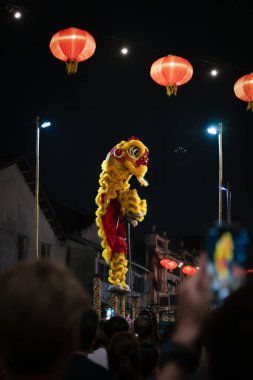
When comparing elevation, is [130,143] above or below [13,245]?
above

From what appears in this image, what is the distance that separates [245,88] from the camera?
54.1 feet

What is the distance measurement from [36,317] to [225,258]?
61 centimetres

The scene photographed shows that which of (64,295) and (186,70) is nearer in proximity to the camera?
(64,295)

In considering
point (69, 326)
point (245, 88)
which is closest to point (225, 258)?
point (69, 326)

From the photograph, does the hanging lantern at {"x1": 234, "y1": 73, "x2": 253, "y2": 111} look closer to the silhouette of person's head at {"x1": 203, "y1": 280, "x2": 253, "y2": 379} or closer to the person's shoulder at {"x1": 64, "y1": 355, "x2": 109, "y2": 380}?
the person's shoulder at {"x1": 64, "y1": 355, "x2": 109, "y2": 380}

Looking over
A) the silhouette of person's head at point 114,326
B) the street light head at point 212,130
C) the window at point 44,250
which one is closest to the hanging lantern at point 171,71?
the street light head at point 212,130

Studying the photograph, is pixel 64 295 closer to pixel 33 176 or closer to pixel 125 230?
pixel 125 230

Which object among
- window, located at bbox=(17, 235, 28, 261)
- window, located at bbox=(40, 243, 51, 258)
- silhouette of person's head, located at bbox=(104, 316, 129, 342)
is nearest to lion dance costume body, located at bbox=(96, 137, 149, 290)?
silhouette of person's head, located at bbox=(104, 316, 129, 342)

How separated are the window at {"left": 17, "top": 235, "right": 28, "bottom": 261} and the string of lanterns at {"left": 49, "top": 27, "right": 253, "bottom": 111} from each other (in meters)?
16.7

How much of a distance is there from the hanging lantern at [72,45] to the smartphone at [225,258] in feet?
43.3

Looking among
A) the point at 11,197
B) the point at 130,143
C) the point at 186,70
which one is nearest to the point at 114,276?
the point at 130,143

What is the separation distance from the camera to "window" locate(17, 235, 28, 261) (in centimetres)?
3075

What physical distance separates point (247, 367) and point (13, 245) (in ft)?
95.3

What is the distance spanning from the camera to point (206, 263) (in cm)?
186
